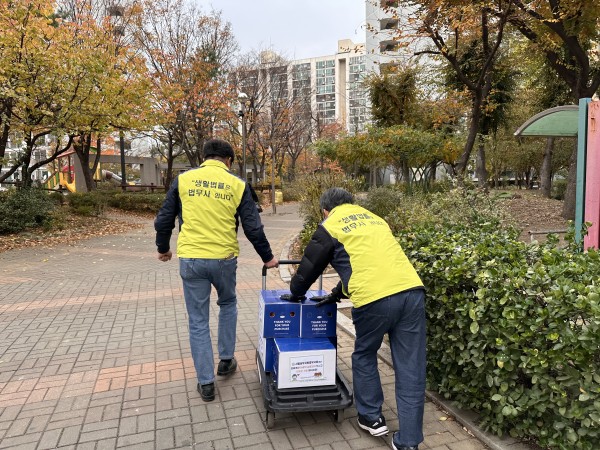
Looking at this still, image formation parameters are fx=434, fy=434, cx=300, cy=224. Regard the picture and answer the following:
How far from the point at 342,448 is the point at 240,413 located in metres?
0.77

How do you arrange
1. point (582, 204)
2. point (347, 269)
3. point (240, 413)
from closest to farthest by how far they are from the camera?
point (347, 269) < point (240, 413) < point (582, 204)

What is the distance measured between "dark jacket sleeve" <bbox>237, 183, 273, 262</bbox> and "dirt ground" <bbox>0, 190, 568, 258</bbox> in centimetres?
589

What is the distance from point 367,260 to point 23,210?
12.1 metres

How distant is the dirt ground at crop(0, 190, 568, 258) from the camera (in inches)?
420

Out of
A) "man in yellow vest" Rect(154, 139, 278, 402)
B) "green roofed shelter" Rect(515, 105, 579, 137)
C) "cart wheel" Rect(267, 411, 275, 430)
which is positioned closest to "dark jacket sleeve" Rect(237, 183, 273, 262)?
"man in yellow vest" Rect(154, 139, 278, 402)

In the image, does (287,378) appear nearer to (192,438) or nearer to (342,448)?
(342,448)

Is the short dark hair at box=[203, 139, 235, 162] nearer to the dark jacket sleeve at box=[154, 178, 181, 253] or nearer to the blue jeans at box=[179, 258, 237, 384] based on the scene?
the dark jacket sleeve at box=[154, 178, 181, 253]

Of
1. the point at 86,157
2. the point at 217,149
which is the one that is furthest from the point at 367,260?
the point at 86,157

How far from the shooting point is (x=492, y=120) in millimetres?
17234

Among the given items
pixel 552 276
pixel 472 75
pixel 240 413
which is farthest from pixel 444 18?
pixel 240 413

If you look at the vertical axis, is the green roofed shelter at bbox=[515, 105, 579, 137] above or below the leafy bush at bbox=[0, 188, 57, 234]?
above

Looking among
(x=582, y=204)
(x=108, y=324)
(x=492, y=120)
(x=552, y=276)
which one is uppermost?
(x=492, y=120)

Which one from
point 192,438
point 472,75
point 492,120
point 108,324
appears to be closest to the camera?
point 192,438

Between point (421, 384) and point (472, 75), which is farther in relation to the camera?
point (472, 75)
